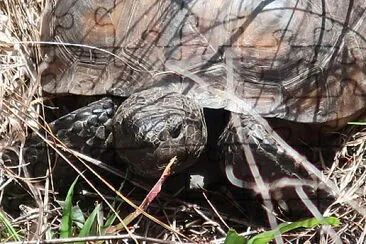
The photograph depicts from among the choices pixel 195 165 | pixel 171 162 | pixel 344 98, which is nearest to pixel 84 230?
pixel 171 162

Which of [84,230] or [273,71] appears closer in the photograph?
[84,230]

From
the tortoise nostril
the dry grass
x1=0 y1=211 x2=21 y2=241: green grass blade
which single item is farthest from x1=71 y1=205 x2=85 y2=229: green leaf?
the tortoise nostril

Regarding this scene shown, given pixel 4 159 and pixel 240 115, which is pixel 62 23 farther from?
pixel 240 115

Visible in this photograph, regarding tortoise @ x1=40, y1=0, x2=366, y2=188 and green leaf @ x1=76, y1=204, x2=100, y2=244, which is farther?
tortoise @ x1=40, y1=0, x2=366, y2=188

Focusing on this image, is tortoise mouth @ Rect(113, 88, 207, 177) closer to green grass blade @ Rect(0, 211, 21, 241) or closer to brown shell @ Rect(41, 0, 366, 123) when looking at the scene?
brown shell @ Rect(41, 0, 366, 123)

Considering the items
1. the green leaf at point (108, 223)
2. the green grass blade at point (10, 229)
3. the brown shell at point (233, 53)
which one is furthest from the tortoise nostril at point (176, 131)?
the green grass blade at point (10, 229)

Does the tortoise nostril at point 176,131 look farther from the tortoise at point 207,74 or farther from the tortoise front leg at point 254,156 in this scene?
the tortoise front leg at point 254,156

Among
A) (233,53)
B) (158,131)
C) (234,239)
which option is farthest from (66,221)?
(233,53)
